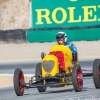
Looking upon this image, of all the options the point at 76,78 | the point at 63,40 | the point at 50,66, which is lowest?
the point at 76,78

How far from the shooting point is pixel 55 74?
11.5 metres

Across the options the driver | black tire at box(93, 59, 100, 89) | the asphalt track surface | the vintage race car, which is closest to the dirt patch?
the asphalt track surface

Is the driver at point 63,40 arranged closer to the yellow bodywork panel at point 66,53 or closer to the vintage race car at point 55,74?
the yellow bodywork panel at point 66,53

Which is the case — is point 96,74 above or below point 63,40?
below

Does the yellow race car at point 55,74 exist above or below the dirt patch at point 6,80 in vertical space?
above

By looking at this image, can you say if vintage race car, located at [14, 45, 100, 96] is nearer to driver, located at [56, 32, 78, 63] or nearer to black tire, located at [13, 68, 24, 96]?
black tire, located at [13, 68, 24, 96]

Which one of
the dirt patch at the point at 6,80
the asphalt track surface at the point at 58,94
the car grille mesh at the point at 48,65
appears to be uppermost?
the car grille mesh at the point at 48,65

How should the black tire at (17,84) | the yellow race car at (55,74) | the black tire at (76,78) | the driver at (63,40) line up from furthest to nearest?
the driver at (63,40), the black tire at (17,84), the yellow race car at (55,74), the black tire at (76,78)

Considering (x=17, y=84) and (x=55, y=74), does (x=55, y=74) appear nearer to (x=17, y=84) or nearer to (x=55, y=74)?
(x=55, y=74)

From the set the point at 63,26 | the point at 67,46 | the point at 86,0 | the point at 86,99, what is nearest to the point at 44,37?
the point at 63,26

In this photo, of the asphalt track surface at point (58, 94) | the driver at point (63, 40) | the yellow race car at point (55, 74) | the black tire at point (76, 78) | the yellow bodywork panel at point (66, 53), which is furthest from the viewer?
the driver at point (63, 40)

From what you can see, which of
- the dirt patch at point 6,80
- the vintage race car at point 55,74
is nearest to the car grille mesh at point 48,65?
the vintage race car at point 55,74

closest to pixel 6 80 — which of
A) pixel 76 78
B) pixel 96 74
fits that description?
pixel 96 74

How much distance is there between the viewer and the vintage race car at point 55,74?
11.3 metres
